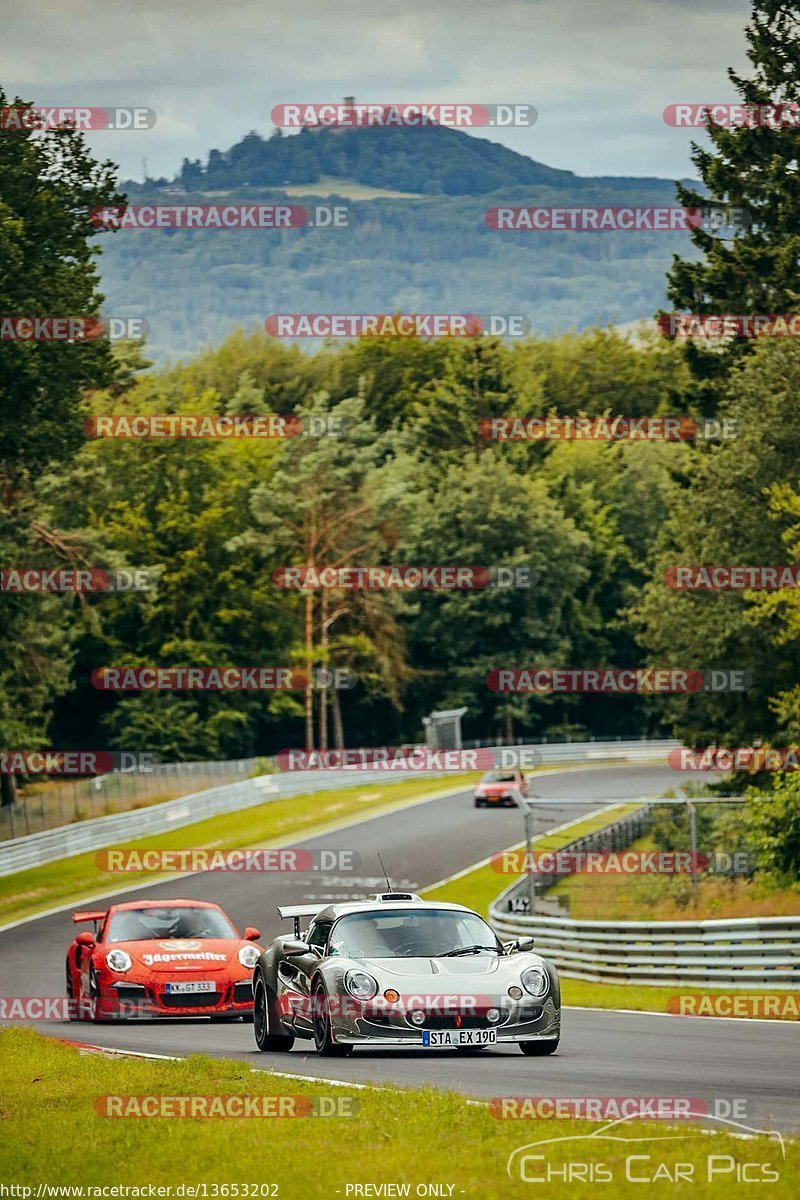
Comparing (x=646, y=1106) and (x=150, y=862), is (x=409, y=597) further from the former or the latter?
(x=646, y=1106)

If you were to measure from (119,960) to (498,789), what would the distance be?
131 ft

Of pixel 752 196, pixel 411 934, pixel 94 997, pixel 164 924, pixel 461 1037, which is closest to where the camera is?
pixel 461 1037

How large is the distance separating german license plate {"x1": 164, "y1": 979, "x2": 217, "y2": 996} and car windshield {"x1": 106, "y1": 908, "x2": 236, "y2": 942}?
84cm

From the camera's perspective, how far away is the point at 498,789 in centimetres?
5869

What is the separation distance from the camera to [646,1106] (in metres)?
10.4

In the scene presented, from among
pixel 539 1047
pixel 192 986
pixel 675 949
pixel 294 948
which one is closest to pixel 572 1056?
pixel 539 1047

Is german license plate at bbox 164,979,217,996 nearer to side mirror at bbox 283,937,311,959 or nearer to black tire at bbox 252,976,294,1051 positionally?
black tire at bbox 252,976,294,1051

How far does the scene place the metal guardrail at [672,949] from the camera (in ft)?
72.6

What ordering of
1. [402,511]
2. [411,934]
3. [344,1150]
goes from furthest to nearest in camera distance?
[402,511], [411,934], [344,1150]

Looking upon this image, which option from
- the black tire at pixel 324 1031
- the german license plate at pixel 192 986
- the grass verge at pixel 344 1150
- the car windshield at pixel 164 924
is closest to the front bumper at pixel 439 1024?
the black tire at pixel 324 1031

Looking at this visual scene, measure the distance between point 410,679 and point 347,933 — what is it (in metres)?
80.2

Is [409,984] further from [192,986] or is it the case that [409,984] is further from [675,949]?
[675,949]

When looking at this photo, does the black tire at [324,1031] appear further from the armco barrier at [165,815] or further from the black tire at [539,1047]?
the armco barrier at [165,815]

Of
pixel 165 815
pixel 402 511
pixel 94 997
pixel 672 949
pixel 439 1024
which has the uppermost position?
pixel 402 511
